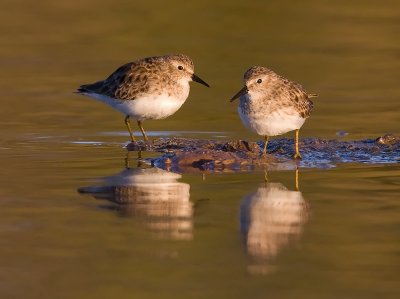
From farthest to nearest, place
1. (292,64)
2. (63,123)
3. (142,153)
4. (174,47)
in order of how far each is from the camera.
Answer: (174,47) → (292,64) → (63,123) → (142,153)

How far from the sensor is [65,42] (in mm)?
26219

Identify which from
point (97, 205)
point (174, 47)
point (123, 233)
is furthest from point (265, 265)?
point (174, 47)

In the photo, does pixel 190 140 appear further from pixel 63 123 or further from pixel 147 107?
pixel 63 123

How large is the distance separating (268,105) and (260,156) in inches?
27.5

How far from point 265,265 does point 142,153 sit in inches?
270

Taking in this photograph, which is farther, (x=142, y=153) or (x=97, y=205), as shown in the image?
(x=142, y=153)

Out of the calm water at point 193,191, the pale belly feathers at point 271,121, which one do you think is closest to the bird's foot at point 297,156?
the pale belly feathers at point 271,121

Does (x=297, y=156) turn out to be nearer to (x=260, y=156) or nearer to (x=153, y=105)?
(x=260, y=156)

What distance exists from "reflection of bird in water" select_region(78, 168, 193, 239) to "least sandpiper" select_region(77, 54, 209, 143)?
106 inches

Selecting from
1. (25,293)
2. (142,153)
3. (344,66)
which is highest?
(344,66)

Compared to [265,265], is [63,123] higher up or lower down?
higher up

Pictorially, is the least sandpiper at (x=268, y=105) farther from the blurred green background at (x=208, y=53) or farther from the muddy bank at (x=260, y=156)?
the blurred green background at (x=208, y=53)

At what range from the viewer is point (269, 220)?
10.9 metres

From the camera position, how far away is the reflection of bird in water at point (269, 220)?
9.62 metres
